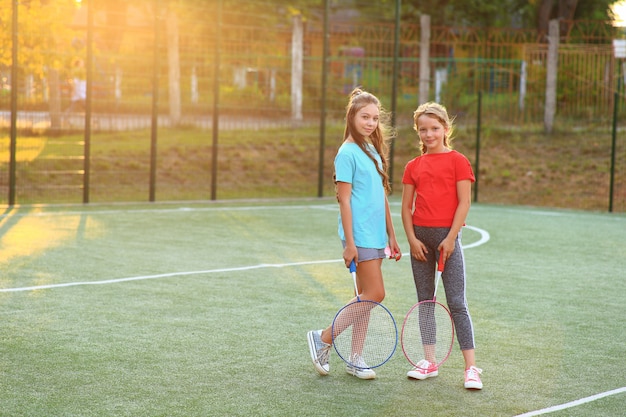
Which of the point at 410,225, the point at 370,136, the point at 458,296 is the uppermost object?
the point at 370,136

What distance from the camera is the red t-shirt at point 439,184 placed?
17.4 ft

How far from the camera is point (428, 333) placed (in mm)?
5441

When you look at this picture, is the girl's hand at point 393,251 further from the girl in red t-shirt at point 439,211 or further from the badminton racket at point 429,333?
the badminton racket at point 429,333

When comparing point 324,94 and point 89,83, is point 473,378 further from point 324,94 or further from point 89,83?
point 324,94

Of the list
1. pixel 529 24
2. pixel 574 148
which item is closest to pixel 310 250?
pixel 574 148

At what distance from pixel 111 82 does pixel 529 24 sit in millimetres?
26729

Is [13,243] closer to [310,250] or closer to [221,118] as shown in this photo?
[310,250]

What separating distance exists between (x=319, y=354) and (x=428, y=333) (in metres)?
0.63

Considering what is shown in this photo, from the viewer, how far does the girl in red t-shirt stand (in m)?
5.29

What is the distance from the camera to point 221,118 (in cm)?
→ 1692

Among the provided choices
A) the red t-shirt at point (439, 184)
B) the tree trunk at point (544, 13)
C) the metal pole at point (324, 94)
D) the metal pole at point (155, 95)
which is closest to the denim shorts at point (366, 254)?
the red t-shirt at point (439, 184)

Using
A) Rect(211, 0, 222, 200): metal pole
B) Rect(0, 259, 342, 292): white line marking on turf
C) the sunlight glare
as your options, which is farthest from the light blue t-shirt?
the sunlight glare

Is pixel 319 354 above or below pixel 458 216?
below

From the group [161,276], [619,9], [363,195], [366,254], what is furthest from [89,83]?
[619,9]
